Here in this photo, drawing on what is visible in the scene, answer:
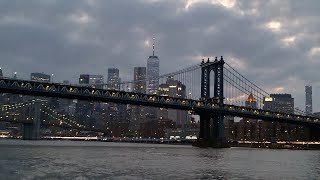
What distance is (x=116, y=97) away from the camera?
385 feet

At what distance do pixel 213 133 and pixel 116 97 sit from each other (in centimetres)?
2774

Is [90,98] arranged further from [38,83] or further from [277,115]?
[277,115]

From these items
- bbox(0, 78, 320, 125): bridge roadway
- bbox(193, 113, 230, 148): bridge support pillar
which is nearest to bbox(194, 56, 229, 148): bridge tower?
bbox(193, 113, 230, 148): bridge support pillar

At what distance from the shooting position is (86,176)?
114 ft

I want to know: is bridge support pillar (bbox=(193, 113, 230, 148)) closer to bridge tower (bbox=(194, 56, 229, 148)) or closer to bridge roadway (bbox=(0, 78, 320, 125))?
bridge tower (bbox=(194, 56, 229, 148))

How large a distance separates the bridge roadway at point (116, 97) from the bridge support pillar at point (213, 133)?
2155mm

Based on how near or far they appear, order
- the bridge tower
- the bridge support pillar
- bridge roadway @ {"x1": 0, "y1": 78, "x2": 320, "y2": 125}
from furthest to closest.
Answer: the bridge tower
the bridge support pillar
bridge roadway @ {"x1": 0, "y1": 78, "x2": 320, "y2": 125}

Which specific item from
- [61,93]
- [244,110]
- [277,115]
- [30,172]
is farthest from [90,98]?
[30,172]

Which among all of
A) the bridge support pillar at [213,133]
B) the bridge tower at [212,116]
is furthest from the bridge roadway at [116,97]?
the bridge support pillar at [213,133]

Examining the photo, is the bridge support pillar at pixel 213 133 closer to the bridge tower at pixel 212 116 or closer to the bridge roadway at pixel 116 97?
the bridge tower at pixel 212 116

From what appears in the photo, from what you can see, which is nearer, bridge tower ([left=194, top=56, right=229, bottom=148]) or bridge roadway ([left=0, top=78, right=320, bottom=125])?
bridge roadway ([left=0, top=78, right=320, bottom=125])

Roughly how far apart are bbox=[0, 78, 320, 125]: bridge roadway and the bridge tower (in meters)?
1.85

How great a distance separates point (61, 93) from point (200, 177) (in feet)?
257

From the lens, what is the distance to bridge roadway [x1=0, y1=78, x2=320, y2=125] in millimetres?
108500
